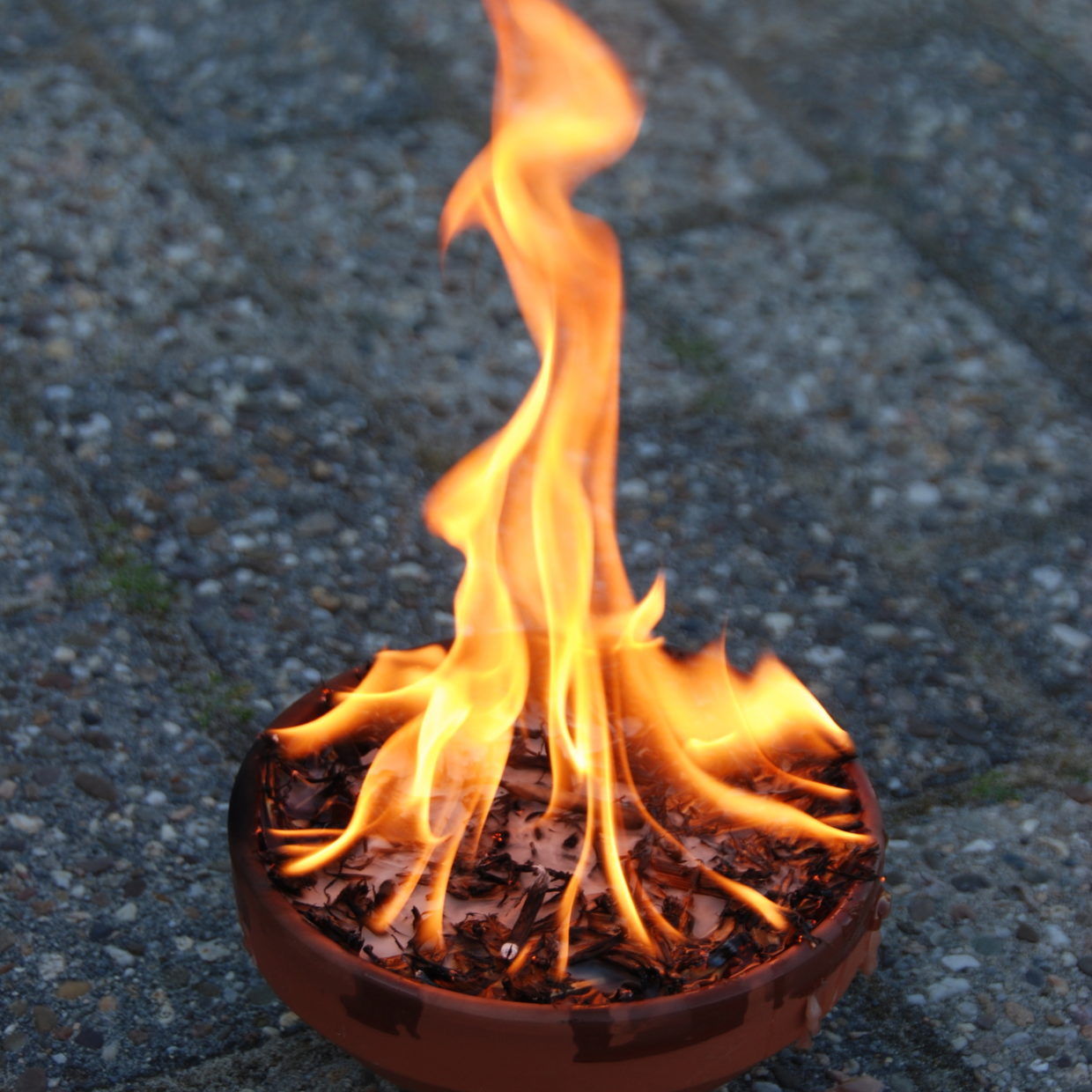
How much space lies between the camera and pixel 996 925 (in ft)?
7.29

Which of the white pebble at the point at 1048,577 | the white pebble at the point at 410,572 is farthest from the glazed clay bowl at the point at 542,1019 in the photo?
the white pebble at the point at 1048,577

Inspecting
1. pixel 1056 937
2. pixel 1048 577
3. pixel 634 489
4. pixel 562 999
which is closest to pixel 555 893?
pixel 562 999

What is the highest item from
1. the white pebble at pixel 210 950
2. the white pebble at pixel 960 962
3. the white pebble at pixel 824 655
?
the white pebble at pixel 960 962

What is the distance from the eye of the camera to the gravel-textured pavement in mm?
2154

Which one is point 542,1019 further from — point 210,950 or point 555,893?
point 210,950

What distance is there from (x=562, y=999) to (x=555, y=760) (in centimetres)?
35

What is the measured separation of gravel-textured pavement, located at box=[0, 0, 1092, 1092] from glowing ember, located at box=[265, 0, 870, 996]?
0.41 metres

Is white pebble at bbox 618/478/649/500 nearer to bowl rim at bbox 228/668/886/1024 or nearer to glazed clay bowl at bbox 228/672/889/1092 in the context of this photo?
bowl rim at bbox 228/668/886/1024

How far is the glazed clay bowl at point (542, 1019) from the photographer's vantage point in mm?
1521

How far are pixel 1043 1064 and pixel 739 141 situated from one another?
252 cm

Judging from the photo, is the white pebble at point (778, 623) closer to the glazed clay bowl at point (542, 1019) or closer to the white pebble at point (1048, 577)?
the white pebble at point (1048, 577)

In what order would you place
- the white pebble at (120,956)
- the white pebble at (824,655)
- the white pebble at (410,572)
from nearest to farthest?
the white pebble at (120,956) < the white pebble at (824,655) < the white pebble at (410,572)

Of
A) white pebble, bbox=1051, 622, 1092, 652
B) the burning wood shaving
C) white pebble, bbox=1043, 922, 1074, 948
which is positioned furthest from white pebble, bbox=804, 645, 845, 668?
the burning wood shaving

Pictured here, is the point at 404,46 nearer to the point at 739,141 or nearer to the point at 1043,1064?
the point at 739,141
